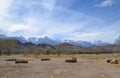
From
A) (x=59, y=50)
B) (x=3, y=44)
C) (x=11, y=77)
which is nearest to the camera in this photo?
(x=11, y=77)

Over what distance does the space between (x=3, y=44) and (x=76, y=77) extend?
100 meters

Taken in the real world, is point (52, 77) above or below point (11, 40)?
below

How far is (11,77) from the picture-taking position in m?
28.1

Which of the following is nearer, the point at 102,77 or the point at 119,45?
the point at 102,77

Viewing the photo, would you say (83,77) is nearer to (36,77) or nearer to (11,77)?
(36,77)

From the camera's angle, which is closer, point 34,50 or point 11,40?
point 11,40

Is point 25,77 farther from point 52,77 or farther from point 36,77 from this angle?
point 52,77

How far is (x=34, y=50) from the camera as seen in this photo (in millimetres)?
142125

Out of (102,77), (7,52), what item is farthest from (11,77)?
(7,52)

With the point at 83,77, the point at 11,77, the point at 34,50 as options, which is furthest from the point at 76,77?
the point at 34,50

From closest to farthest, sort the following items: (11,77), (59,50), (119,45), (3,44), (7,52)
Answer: (11,77) < (119,45) < (3,44) < (7,52) < (59,50)

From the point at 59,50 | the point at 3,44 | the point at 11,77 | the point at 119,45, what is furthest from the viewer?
the point at 59,50

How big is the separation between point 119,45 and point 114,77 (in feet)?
215

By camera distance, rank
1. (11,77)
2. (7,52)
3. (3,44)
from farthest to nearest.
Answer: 1. (7,52)
2. (3,44)
3. (11,77)
